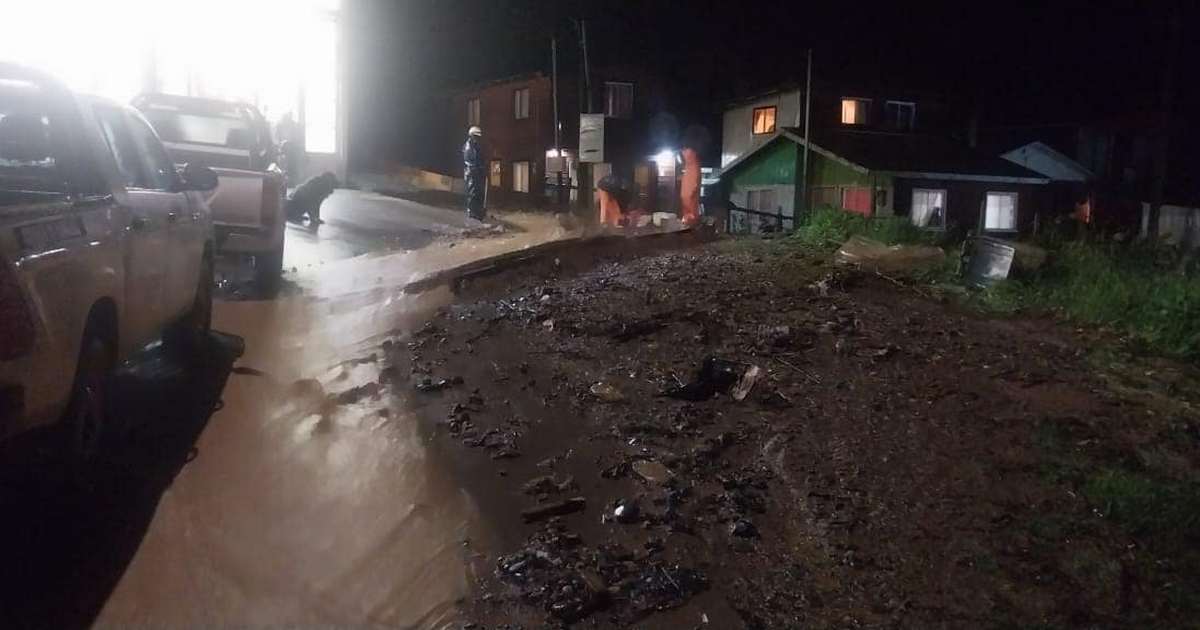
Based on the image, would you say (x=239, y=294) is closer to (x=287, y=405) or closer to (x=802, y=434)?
Answer: (x=287, y=405)

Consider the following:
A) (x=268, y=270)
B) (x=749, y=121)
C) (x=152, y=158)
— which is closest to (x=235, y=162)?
(x=268, y=270)

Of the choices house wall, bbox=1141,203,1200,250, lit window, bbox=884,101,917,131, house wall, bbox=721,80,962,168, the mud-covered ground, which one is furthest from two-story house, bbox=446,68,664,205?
the mud-covered ground

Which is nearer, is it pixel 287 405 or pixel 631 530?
pixel 631 530

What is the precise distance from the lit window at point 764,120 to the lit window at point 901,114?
357 cm

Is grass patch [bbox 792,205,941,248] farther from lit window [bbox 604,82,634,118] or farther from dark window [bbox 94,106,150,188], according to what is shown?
lit window [bbox 604,82,634,118]

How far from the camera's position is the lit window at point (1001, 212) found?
26297 mm

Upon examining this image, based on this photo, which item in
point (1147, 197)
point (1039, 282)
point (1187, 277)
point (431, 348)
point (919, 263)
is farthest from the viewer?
point (1147, 197)

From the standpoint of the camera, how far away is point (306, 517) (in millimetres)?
4598

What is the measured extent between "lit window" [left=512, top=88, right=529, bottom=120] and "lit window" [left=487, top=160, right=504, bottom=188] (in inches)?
97.7

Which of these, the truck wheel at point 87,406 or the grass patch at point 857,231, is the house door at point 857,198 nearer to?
the grass patch at point 857,231

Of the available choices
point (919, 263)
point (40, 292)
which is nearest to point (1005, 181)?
point (919, 263)

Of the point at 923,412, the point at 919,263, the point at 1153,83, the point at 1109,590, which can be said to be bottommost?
the point at 1109,590

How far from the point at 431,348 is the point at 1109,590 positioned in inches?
197

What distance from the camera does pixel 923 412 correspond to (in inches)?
237
